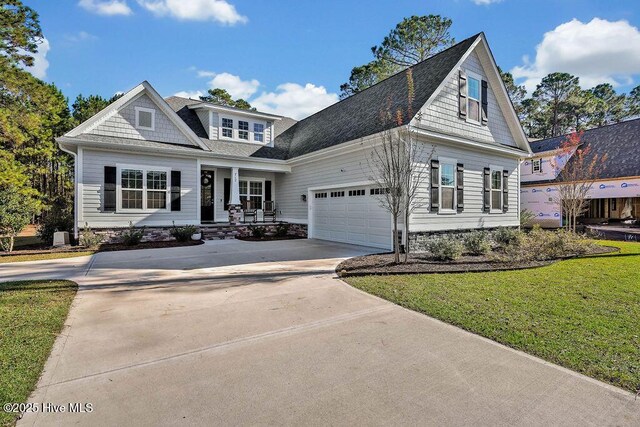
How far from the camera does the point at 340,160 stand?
42.9ft

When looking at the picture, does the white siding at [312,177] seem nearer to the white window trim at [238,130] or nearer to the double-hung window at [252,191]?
the double-hung window at [252,191]

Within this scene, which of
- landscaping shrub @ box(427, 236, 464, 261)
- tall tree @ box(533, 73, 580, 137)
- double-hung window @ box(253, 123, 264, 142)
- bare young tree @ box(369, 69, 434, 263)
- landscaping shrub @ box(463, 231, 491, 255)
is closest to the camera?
landscaping shrub @ box(427, 236, 464, 261)

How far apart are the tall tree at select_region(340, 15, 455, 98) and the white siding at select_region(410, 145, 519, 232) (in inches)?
597

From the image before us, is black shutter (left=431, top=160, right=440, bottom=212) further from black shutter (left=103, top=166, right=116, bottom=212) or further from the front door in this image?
black shutter (left=103, top=166, right=116, bottom=212)

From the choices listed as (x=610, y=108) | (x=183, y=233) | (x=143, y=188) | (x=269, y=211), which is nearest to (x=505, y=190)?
(x=269, y=211)

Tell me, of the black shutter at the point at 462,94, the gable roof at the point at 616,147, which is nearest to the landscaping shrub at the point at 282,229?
the black shutter at the point at 462,94

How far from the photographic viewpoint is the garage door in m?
11.2

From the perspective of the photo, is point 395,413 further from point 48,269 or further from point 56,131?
point 56,131

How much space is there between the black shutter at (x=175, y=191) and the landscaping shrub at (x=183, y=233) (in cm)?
97

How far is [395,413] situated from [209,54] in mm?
14105

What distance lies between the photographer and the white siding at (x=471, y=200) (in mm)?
11055

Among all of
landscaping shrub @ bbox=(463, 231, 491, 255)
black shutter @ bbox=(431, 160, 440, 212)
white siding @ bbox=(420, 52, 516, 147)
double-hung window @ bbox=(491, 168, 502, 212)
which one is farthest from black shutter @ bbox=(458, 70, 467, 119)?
landscaping shrub @ bbox=(463, 231, 491, 255)

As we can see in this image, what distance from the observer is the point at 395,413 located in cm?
245

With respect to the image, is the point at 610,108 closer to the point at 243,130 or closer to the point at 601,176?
the point at 601,176
